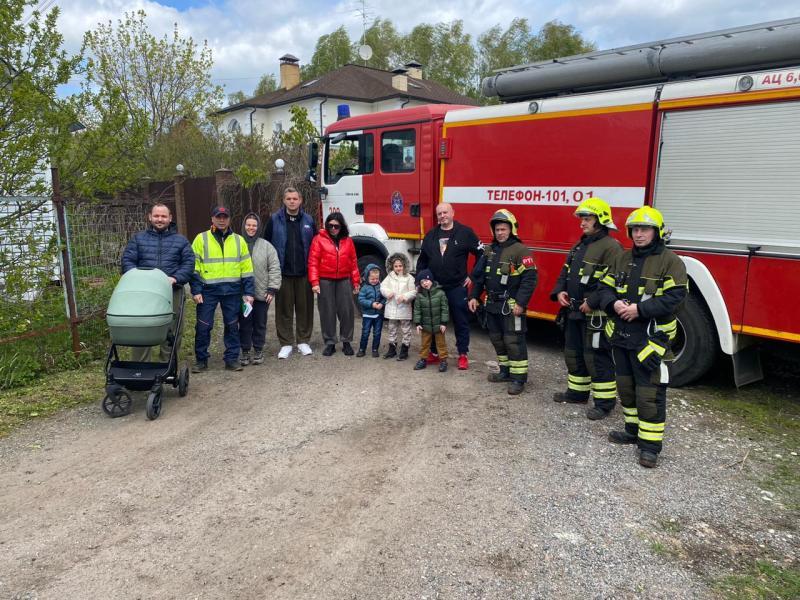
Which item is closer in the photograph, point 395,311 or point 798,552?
point 798,552

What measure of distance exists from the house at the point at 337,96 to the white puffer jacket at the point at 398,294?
27.9m

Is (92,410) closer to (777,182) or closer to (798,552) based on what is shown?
(798,552)

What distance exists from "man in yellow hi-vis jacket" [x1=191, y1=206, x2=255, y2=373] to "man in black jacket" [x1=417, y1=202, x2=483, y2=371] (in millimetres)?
1914

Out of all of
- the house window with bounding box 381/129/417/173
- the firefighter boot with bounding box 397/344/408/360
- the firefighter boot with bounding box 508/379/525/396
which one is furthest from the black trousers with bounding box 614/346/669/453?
the house window with bounding box 381/129/417/173

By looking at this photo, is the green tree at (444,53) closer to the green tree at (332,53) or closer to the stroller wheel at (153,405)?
the green tree at (332,53)

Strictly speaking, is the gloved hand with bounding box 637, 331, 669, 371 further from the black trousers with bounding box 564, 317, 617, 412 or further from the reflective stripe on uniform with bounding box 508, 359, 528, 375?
the reflective stripe on uniform with bounding box 508, 359, 528, 375

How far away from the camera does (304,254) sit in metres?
7.09

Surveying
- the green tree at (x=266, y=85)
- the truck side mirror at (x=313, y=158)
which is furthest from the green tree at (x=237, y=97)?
the truck side mirror at (x=313, y=158)

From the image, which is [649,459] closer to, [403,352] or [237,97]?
[403,352]

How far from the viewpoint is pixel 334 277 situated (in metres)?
7.03

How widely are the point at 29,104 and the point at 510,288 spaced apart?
16.7ft

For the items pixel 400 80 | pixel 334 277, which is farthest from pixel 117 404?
pixel 400 80

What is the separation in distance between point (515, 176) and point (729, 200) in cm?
229

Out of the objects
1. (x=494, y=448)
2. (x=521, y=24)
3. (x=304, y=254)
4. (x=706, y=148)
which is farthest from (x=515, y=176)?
(x=521, y=24)
